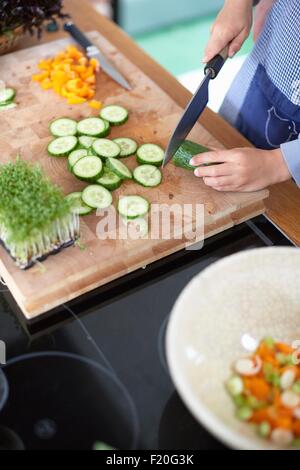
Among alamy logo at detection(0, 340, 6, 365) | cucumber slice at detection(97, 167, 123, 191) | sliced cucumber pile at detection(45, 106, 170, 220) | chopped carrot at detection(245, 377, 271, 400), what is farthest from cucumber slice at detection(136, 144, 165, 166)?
chopped carrot at detection(245, 377, 271, 400)

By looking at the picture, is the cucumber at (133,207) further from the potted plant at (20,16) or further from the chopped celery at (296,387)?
the potted plant at (20,16)

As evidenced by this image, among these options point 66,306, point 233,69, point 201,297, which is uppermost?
point 201,297

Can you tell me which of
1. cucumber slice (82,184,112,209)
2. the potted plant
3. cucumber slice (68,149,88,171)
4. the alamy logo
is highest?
the potted plant

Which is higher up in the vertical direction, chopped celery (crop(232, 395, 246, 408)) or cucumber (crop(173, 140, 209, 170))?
cucumber (crop(173, 140, 209, 170))

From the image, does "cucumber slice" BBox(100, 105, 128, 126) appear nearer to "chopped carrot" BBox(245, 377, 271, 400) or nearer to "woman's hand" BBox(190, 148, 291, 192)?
"woman's hand" BBox(190, 148, 291, 192)

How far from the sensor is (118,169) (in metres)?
2.00

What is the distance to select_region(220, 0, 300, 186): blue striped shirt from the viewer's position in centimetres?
199

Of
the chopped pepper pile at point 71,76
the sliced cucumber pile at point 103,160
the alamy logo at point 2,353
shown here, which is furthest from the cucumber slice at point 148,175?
the alamy logo at point 2,353

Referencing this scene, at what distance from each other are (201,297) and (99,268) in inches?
17.5

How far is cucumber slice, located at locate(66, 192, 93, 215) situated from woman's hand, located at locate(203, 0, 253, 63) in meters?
0.75

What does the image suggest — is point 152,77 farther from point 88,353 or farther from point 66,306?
point 88,353

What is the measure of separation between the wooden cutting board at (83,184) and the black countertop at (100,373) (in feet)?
0.20
